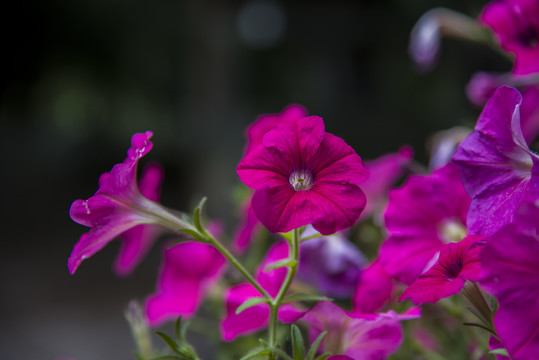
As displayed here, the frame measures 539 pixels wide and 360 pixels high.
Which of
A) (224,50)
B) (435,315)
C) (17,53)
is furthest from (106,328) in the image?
(17,53)

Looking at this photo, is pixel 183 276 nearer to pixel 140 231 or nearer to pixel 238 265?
pixel 140 231

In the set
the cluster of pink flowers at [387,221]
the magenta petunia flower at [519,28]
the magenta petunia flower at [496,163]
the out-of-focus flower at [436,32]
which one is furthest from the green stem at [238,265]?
the out-of-focus flower at [436,32]

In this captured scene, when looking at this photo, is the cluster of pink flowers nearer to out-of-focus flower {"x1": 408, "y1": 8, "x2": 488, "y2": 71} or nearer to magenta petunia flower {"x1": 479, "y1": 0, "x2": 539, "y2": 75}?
magenta petunia flower {"x1": 479, "y1": 0, "x2": 539, "y2": 75}

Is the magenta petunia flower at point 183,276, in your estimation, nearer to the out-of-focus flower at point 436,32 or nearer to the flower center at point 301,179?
the flower center at point 301,179

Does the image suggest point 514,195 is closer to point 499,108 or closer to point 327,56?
point 499,108

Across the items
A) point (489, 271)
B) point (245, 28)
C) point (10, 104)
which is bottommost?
point (10, 104)

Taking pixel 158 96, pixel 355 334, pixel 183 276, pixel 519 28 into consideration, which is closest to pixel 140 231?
pixel 183 276
